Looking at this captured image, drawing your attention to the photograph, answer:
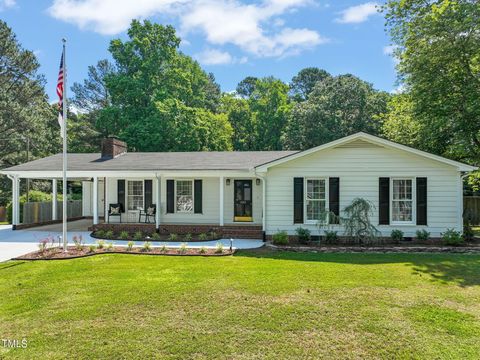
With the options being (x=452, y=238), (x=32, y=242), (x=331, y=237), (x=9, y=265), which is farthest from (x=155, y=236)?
(x=452, y=238)

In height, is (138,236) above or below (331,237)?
below

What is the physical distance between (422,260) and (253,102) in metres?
32.1

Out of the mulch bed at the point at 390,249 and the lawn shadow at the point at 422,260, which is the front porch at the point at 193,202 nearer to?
the mulch bed at the point at 390,249

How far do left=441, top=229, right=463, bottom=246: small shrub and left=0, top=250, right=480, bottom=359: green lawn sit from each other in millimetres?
2890

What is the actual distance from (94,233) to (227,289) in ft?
30.6

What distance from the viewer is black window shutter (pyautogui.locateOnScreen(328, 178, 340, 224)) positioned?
1220cm

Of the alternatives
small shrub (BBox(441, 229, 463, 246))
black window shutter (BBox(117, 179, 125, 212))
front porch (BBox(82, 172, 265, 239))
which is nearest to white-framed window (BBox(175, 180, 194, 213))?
front porch (BBox(82, 172, 265, 239))

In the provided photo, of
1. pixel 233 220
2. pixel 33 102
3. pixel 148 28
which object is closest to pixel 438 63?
pixel 233 220

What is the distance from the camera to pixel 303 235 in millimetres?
12023

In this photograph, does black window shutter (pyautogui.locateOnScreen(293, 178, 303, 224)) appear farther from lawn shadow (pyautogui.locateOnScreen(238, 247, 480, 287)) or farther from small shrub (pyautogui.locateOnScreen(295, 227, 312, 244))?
lawn shadow (pyautogui.locateOnScreen(238, 247, 480, 287))

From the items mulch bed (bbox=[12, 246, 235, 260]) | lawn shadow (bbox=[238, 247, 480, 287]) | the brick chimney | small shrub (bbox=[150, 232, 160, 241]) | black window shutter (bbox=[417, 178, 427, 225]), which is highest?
the brick chimney

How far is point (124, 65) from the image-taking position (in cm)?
3183

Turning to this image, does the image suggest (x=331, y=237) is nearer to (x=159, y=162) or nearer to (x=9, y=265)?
(x=159, y=162)

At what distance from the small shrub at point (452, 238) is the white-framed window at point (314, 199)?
4122 millimetres
